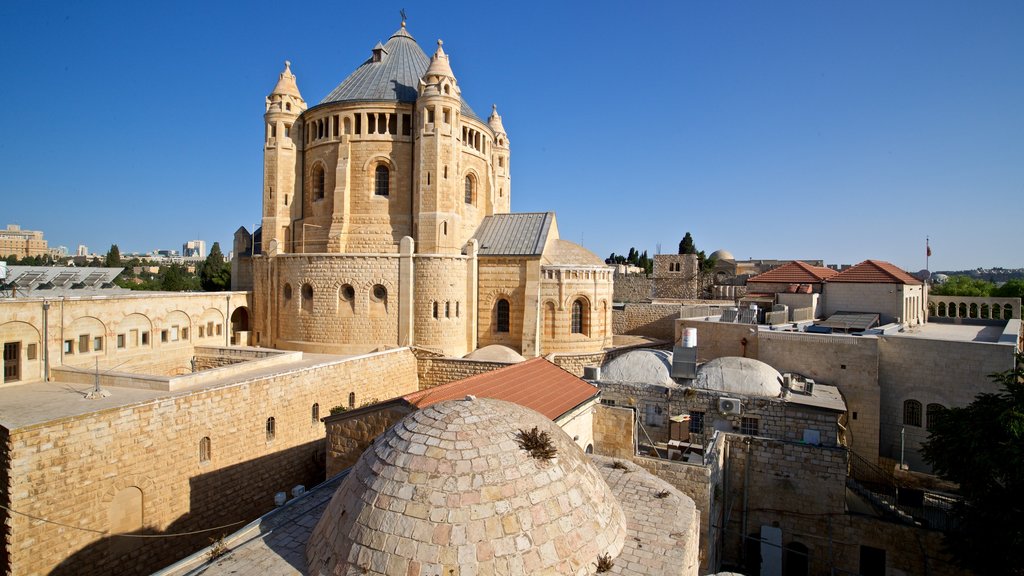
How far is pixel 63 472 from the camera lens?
1212cm

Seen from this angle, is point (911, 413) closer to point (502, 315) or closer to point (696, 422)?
point (696, 422)

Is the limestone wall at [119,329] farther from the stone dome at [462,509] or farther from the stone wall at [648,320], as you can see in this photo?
the stone wall at [648,320]

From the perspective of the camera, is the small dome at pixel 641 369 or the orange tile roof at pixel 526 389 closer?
the orange tile roof at pixel 526 389

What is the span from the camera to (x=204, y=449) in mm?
15172

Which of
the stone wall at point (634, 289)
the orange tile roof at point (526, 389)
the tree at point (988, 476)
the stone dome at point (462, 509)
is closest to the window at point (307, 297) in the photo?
the orange tile roof at point (526, 389)

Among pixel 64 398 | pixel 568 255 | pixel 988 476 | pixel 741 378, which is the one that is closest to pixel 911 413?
pixel 741 378

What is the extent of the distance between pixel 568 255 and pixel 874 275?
16.2 m

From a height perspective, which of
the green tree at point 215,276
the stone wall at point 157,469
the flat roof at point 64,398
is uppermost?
the green tree at point 215,276

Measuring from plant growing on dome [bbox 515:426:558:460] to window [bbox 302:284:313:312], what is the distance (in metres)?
21.9

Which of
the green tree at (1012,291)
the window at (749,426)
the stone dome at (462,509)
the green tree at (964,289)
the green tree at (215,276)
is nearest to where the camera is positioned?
the stone dome at (462,509)

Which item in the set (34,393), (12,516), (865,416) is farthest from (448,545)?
(865,416)

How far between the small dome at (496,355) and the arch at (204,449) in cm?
1185

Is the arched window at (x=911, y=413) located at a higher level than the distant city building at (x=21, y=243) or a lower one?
lower

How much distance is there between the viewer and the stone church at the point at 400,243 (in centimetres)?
2622
